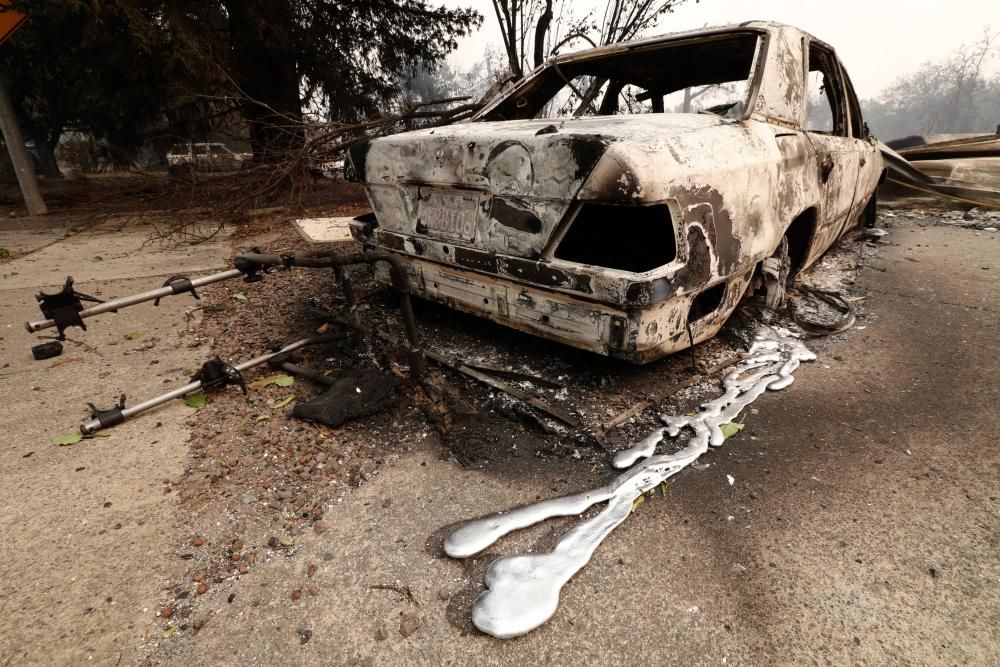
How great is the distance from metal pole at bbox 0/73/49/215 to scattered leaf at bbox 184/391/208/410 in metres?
7.56

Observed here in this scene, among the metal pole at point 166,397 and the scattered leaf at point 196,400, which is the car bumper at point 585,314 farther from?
the scattered leaf at point 196,400

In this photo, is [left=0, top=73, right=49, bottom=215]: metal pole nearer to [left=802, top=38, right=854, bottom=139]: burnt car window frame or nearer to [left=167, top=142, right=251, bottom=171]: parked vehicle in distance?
[left=167, top=142, right=251, bottom=171]: parked vehicle in distance

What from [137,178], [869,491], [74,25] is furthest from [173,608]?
[74,25]

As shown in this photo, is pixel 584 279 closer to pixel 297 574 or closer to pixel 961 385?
pixel 297 574

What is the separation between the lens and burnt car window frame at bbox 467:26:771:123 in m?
2.27

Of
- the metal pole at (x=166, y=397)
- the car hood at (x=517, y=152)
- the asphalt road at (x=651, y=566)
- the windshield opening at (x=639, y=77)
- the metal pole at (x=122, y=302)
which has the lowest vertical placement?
the asphalt road at (x=651, y=566)

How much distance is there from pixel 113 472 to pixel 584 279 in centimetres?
200

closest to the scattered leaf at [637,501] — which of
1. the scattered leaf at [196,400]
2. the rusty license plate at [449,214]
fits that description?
the rusty license plate at [449,214]

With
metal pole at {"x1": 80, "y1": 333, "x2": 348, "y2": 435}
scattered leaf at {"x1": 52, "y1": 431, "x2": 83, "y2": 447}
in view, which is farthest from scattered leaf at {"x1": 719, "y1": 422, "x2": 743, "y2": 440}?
scattered leaf at {"x1": 52, "y1": 431, "x2": 83, "y2": 447}

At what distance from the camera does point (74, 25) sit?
6320mm

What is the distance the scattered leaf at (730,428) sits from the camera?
6.61ft

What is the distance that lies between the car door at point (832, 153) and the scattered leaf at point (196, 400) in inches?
138

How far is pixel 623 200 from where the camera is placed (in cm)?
165

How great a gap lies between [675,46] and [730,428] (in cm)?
213
